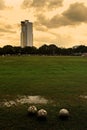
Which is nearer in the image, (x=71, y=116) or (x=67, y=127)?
(x=67, y=127)

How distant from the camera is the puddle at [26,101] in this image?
60.6 feet

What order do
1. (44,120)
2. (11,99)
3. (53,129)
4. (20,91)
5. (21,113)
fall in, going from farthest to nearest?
(20,91) → (11,99) → (21,113) → (44,120) → (53,129)

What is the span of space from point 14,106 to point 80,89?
7.79 m

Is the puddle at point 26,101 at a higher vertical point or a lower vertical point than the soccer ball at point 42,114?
lower

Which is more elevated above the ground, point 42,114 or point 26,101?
point 42,114

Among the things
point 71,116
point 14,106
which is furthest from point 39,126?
point 14,106

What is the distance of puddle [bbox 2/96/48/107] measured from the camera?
18.5 meters

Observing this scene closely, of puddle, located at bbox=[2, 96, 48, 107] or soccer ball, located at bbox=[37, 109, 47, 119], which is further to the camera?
puddle, located at bbox=[2, 96, 48, 107]

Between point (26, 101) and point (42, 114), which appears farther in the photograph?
point (26, 101)

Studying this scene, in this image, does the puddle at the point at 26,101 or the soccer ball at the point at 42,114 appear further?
the puddle at the point at 26,101

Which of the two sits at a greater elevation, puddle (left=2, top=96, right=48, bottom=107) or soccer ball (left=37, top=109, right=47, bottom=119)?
soccer ball (left=37, top=109, right=47, bottom=119)

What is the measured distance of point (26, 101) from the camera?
62.8 feet

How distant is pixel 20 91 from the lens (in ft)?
76.0

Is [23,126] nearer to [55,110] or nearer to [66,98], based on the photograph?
[55,110]
